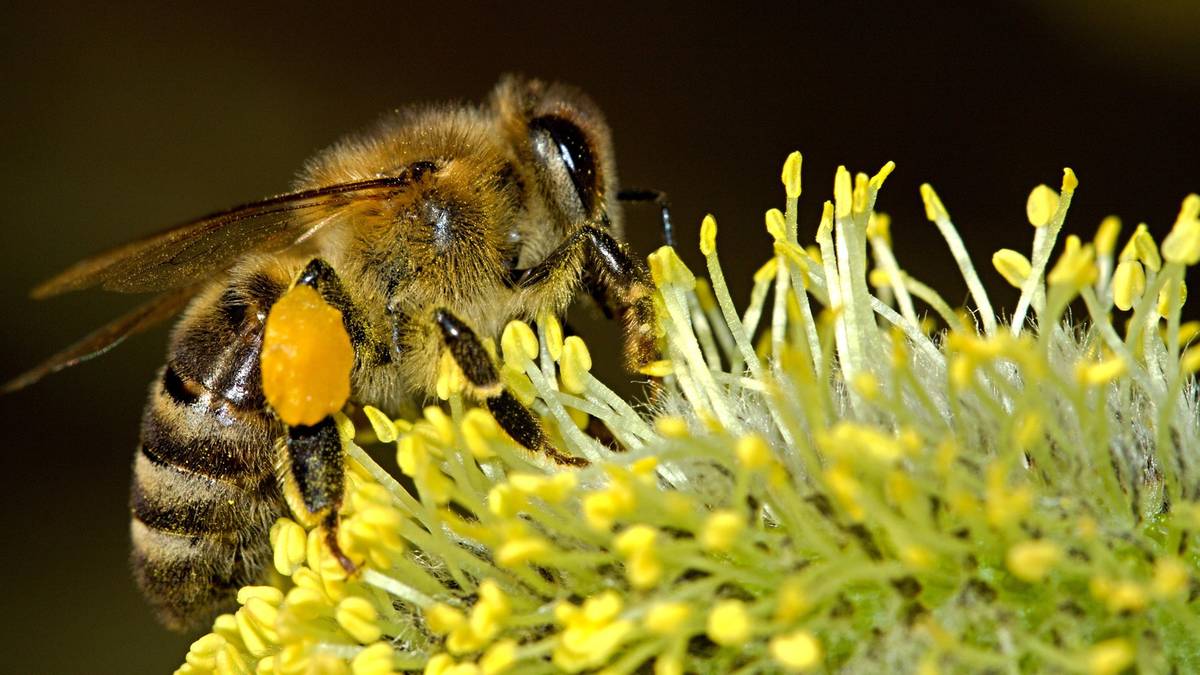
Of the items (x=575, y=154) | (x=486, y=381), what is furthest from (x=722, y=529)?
(x=575, y=154)

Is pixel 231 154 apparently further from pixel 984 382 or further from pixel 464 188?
pixel 984 382

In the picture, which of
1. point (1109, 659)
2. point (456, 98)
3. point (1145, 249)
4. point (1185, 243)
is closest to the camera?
point (1109, 659)

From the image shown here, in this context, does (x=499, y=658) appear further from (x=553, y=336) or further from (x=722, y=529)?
(x=553, y=336)

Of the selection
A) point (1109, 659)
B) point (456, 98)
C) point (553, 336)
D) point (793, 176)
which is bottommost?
point (1109, 659)

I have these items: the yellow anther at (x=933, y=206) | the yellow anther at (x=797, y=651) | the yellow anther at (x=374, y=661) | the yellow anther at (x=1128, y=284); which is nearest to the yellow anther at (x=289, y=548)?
the yellow anther at (x=374, y=661)

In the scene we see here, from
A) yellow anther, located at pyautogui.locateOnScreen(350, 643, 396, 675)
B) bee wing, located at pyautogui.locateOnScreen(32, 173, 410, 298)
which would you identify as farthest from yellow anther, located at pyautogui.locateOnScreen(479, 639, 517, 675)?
bee wing, located at pyautogui.locateOnScreen(32, 173, 410, 298)

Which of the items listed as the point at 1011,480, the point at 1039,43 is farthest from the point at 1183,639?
the point at 1039,43

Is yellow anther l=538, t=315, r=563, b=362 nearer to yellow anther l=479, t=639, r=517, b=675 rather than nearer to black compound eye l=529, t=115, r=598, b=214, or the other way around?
black compound eye l=529, t=115, r=598, b=214
